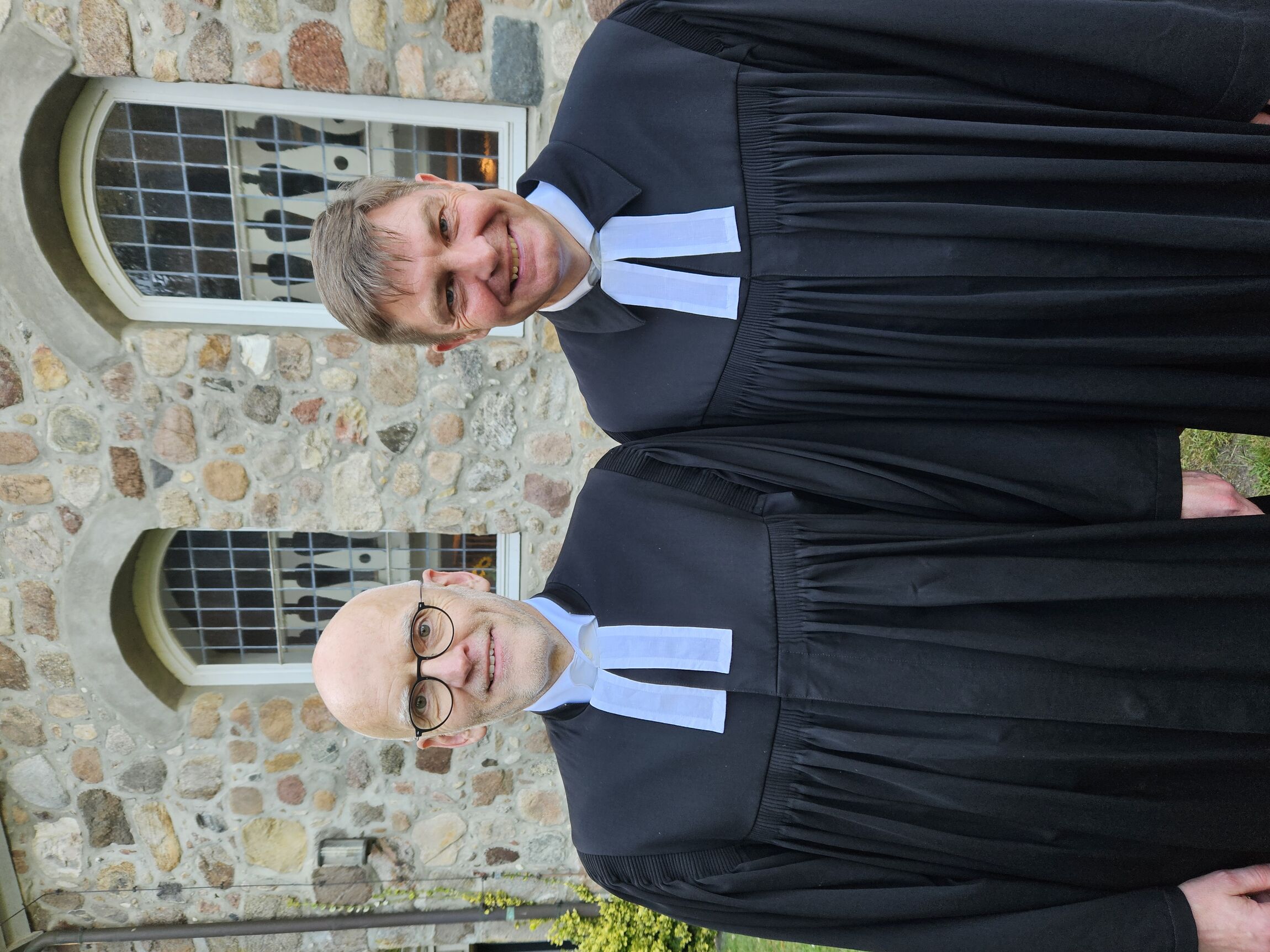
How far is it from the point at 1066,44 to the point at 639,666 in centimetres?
148

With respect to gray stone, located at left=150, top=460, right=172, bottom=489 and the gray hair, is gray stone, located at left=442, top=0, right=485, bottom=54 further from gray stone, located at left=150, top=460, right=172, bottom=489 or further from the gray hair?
gray stone, located at left=150, top=460, right=172, bottom=489

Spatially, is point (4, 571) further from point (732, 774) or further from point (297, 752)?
Result: point (732, 774)

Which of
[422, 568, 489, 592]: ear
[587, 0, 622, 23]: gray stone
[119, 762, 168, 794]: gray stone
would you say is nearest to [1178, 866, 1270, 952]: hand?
[422, 568, 489, 592]: ear

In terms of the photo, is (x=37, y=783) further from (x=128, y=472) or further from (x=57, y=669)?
(x=128, y=472)

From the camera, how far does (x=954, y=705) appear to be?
1495 mm

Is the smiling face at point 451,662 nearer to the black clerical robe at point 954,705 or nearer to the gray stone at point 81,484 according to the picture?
the black clerical robe at point 954,705

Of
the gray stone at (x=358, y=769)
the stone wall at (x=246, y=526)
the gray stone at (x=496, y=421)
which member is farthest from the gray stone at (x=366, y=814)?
the gray stone at (x=496, y=421)

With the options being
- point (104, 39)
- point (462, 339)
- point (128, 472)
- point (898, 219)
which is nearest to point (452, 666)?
point (462, 339)

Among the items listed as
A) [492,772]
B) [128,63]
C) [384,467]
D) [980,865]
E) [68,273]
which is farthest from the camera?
[492,772]

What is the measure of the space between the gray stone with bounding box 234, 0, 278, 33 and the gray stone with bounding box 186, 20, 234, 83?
0.08 metres

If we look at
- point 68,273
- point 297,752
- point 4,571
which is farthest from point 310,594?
point 68,273

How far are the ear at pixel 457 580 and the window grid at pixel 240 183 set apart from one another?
203cm

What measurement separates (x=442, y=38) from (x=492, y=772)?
3239 millimetres

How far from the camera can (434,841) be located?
3.95 m
